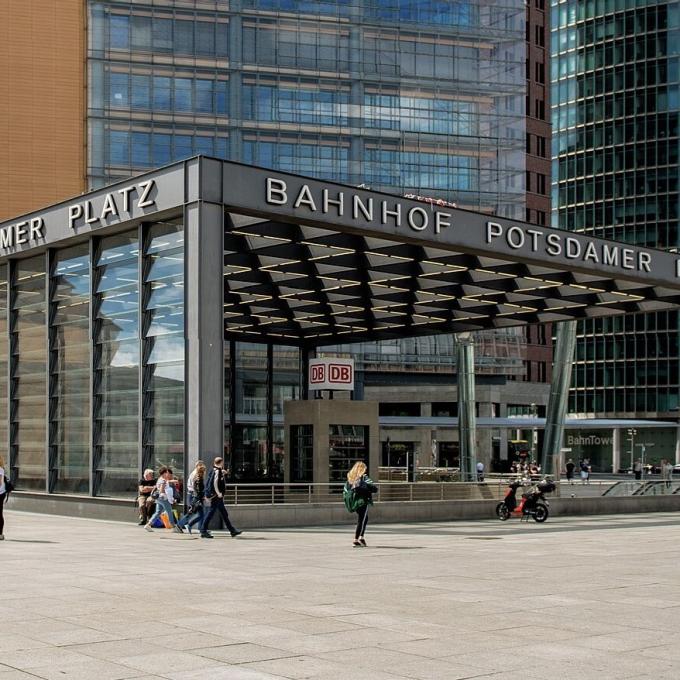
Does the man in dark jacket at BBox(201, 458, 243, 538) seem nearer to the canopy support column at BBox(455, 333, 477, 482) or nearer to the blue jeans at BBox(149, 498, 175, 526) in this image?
the blue jeans at BBox(149, 498, 175, 526)

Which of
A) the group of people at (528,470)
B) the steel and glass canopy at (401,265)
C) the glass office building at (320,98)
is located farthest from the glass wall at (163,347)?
the glass office building at (320,98)

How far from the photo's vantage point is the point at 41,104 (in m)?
83.1

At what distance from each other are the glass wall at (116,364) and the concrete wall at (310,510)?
0.59 meters

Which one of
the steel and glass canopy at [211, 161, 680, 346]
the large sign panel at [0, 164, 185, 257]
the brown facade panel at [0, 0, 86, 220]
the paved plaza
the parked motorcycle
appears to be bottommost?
the parked motorcycle

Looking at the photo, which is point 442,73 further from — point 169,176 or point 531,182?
point 169,176

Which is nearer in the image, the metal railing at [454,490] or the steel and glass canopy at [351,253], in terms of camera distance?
the steel and glass canopy at [351,253]

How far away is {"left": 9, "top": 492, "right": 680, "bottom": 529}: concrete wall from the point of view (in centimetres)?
2709

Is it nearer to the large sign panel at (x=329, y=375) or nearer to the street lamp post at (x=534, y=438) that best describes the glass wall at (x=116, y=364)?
the large sign panel at (x=329, y=375)

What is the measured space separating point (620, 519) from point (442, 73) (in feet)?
204

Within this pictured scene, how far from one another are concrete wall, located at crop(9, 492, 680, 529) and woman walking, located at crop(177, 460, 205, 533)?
5.22 ft

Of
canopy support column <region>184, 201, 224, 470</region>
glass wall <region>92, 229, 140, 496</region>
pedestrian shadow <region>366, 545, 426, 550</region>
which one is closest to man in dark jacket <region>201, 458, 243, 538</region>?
canopy support column <region>184, 201, 224, 470</region>

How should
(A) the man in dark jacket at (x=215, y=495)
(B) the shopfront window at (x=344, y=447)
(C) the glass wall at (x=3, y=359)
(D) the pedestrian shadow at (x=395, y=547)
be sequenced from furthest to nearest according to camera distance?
(B) the shopfront window at (x=344, y=447)
(C) the glass wall at (x=3, y=359)
(A) the man in dark jacket at (x=215, y=495)
(D) the pedestrian shadow at (x=395, y=547)

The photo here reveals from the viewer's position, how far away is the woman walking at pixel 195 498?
23922 mm

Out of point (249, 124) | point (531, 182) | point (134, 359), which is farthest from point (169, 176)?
point (531, 182)
